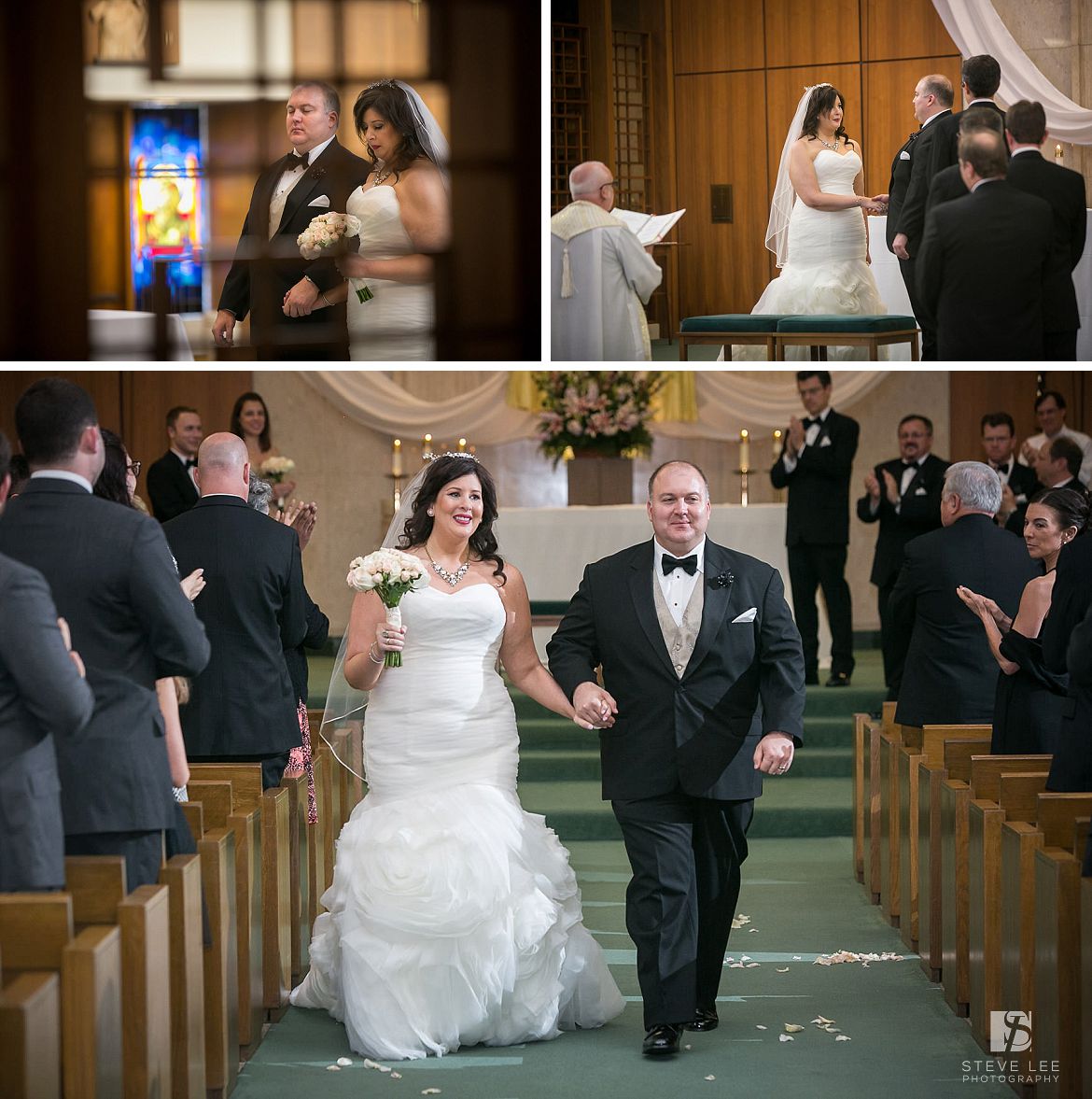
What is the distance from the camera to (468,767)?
470 cm

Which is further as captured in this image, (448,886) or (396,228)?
(396,228)

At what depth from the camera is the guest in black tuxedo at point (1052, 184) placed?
26.4ft

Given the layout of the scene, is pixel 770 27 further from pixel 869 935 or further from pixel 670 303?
pixel 869 935

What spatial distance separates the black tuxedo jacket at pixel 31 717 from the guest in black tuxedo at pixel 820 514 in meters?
6.32

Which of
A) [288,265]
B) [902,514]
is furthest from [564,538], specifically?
[288,265]

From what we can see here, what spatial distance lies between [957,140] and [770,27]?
112 cm

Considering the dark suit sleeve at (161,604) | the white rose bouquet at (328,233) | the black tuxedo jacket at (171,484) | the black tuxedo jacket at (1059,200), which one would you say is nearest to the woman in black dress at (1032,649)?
the dark suit sleeve at (161,604)

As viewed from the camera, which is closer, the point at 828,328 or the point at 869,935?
the point at 869,935

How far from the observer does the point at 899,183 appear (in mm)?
8125

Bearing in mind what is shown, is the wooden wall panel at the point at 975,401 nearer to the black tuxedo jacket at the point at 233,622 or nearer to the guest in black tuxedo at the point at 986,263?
the guest in black tuxedo at the point at 986,263

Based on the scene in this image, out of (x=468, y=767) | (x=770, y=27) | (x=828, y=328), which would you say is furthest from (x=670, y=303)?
(x=468, y=767)

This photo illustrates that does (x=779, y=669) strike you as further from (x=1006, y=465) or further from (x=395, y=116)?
(x=1006, y=465)

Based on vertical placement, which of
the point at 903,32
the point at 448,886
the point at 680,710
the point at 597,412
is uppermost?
the point at 903,32

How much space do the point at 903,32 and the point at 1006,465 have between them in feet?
8.20
